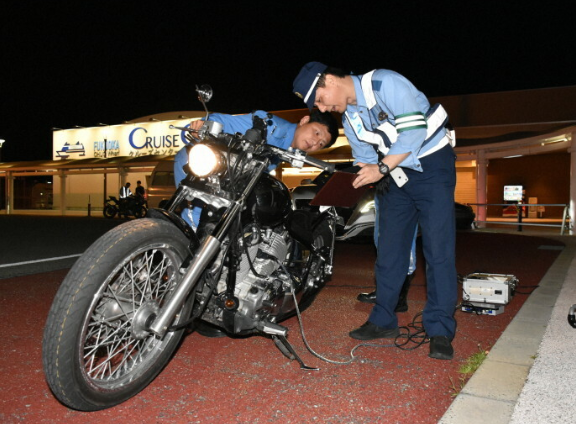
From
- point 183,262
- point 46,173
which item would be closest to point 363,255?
point 183,262

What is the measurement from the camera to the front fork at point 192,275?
2.18 m

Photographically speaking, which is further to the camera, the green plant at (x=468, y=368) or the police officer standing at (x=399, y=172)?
the police officer standing at (x=399, y=172)

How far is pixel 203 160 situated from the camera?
2.28 metres

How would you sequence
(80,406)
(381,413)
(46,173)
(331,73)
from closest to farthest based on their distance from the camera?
(80,406)
(381,413)
(331,73)
(46,173)

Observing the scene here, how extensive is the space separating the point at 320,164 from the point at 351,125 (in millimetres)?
921

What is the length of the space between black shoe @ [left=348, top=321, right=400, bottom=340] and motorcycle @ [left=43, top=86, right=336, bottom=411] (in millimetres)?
623

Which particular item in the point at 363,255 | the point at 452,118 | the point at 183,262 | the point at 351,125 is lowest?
the point at 363,255

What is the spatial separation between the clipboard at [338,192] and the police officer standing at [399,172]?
0.08 metres

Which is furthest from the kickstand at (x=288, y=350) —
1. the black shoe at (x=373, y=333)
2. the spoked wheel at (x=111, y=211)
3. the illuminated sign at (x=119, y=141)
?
the illuminated sign at (x=119, y=141)

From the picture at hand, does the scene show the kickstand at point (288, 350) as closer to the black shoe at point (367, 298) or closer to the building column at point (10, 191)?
the black shoe at point (367, 298)

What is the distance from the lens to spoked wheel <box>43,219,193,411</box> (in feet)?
6.20

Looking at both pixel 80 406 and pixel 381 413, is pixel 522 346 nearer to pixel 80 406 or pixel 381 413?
pixel 381 413

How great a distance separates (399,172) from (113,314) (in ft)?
6.02

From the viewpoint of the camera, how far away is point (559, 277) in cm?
551
